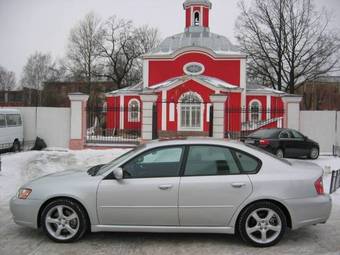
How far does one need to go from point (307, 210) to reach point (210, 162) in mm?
1427

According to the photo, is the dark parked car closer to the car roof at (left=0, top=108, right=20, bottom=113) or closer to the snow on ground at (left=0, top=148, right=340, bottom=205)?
the snow on ground at (left=0, top=148, right=340, bottom=205)

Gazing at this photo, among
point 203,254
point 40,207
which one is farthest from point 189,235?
point 40,207

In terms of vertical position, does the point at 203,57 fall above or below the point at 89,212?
above

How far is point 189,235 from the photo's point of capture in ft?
18.7

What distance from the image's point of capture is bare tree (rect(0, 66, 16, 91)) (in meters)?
79.5

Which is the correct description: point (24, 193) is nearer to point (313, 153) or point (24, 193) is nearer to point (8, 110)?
point (313, 153)

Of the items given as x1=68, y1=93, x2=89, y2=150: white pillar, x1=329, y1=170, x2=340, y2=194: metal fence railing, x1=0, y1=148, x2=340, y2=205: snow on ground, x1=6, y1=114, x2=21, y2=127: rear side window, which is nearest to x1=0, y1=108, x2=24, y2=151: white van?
x1=6, y1=114, x2=21, y2=127: rear side window

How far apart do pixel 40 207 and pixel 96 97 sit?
4608 cm

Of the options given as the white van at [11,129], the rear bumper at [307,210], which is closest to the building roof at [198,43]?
the white van at [11,129]

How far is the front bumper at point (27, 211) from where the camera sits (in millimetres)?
5359

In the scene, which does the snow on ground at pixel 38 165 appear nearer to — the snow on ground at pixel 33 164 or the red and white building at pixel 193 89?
the snow on ground at pixel 33 164

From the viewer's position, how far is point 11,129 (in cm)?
1862

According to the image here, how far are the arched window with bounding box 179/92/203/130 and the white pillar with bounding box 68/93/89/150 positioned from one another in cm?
1149

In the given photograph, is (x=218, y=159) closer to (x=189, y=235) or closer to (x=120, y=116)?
(x=189, y=235)
